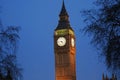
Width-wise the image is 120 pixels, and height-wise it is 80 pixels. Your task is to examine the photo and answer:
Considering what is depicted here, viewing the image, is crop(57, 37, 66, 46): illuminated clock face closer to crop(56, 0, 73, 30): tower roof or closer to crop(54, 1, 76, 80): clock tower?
crop(54, 1, 76, 80): clock tower

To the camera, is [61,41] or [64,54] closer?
[64,54]

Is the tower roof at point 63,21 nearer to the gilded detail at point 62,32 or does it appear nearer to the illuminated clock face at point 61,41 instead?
the gilded detail at point 62,32

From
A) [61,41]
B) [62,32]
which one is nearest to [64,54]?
[61,41]

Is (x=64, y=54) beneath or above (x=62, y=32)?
beneath

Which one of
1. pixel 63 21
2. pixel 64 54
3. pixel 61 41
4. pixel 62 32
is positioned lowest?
pixel 64 54

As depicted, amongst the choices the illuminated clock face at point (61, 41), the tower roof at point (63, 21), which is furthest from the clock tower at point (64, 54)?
the tower roof at point (63, 21)

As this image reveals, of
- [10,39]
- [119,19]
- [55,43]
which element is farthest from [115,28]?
[55,43]

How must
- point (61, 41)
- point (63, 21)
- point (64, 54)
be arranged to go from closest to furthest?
point (64, 54) < point (61, 41) < point (63, 21)

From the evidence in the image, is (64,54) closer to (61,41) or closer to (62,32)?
(61,41)

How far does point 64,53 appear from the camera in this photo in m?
105

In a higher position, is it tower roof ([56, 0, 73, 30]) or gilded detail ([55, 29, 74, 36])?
tower roof ([56, 0, 73, 30])

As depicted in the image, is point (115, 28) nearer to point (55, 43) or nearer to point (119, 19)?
point (119, 19)

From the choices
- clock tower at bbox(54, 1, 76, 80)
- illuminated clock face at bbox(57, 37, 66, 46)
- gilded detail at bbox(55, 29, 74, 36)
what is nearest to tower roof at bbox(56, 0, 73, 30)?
clock tower at bbox(54, 1, 76, 80)

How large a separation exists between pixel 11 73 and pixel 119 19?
19.0ft
